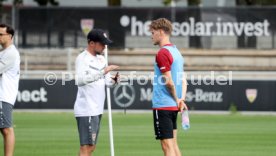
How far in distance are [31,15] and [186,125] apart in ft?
80.3

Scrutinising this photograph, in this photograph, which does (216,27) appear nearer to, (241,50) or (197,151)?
(241,50)

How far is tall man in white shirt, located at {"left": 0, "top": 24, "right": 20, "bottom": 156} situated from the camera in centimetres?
1383

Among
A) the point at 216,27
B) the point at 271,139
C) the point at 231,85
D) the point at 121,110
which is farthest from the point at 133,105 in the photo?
the point at 271,139

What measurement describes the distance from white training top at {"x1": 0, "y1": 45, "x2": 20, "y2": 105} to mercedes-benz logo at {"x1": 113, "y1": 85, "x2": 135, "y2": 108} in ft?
50.4

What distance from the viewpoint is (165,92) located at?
12555 mm

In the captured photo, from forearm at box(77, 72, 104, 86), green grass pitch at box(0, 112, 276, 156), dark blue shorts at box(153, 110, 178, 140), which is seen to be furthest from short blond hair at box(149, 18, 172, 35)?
green grass pitch at box(0, 112, 276, 156)

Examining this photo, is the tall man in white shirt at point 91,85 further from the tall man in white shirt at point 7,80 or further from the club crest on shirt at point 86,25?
the club crest on shirt at point 86,25

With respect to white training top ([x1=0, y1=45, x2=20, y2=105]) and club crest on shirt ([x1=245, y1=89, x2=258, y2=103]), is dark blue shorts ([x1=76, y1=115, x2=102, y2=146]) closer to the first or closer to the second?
white training top ([x1=0, y1=45, x2=20, y2=105])

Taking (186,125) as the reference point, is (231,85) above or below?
below

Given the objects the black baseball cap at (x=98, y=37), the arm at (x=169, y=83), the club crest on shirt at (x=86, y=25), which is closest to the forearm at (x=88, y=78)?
the black baseball cap at (x=98, y=37)

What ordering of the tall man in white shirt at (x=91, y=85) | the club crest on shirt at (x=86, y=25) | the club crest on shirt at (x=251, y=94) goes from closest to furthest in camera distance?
the tall man in white shirt at (x=91, y=85), the club crest on shirt at (x=251, y=94), the club crest on shirt at (x=86, y=25)

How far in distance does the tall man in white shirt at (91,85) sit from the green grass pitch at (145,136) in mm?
4204

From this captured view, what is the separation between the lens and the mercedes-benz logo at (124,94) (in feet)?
96.3

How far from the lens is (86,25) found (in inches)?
1423
